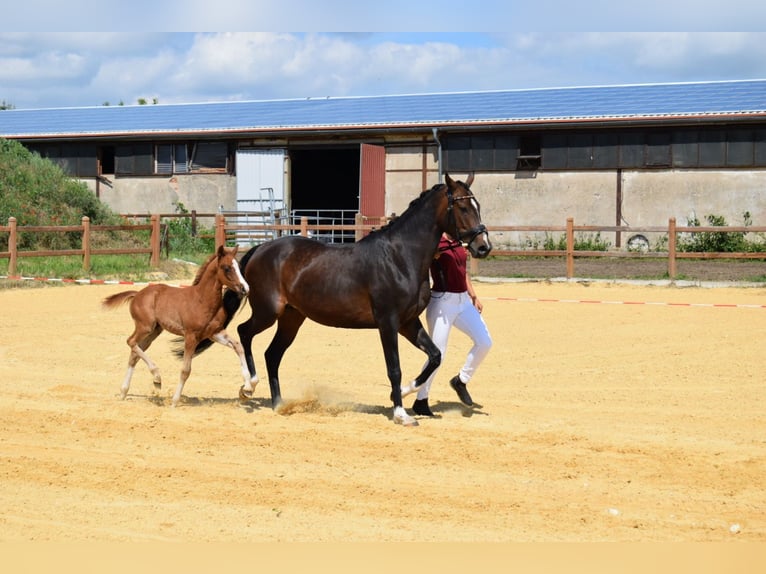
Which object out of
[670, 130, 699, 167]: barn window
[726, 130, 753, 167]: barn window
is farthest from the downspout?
[726, 130, 753, 167]: barn window

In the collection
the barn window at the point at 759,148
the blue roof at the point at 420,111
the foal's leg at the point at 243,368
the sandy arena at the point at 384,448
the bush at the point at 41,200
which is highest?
the blue roof at the point at 420,111

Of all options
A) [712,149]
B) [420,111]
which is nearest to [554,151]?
[712,149]

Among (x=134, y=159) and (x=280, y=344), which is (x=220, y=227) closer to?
(x=134, y=159)

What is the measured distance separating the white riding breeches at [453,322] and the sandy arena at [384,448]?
0.48 meters

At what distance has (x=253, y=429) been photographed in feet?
28.7

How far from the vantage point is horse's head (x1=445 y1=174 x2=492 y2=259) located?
8953mm

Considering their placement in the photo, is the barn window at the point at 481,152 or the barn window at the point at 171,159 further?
the barn window at the point at 171,159

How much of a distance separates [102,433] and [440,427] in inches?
111

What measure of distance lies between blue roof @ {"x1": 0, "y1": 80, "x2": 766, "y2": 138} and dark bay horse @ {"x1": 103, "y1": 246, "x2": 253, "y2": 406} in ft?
71.7

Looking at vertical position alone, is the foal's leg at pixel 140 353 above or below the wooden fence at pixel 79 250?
below

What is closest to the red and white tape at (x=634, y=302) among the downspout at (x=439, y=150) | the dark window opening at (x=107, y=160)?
the downspout at (x=439, y=150)

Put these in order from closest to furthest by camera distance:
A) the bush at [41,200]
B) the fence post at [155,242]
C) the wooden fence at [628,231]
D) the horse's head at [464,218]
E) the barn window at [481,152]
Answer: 1. the horse's head at [464,218]
2. the wooden fence at [628,231]
3. the fence post at [155,242]
4. the bush at [41,200]
5. the barn window at [481,152]

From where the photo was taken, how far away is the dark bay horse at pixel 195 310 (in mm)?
9523

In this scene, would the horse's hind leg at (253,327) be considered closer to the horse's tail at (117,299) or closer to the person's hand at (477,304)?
the horse's tail at (117,299)
